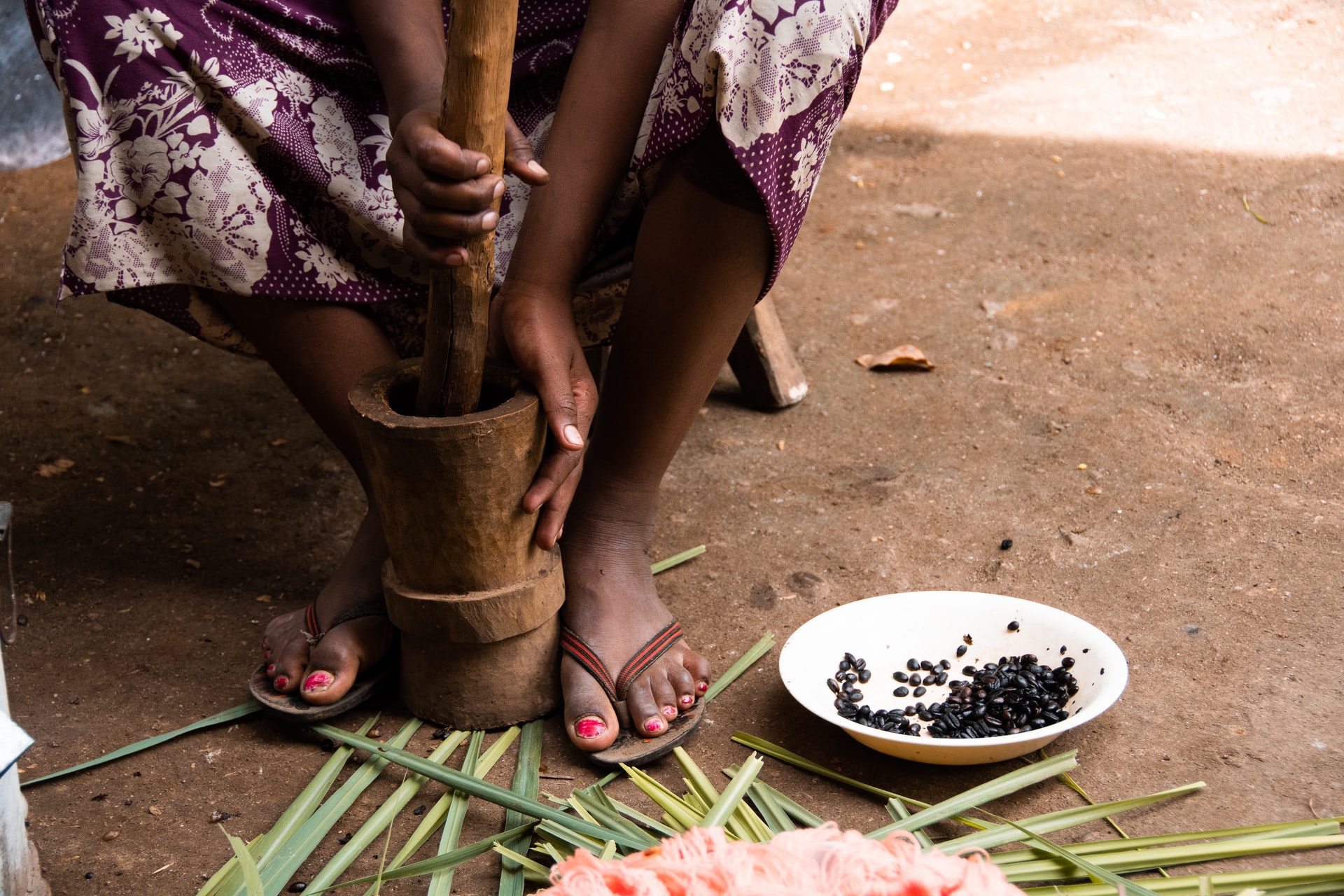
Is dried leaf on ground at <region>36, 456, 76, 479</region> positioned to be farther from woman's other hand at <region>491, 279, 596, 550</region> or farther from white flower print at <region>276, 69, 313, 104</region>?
woman's other hand at <region>491, 279, 596, 550</region>

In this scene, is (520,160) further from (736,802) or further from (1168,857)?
(1168,857)

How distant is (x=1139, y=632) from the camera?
1.77 meters

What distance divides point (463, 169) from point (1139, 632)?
1267 millimetres

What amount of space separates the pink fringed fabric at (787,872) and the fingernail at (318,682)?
64 centimetres

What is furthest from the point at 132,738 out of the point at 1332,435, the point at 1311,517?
the point at 1332,435

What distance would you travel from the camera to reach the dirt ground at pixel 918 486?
1.54 meters

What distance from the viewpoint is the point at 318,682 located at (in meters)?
1.63

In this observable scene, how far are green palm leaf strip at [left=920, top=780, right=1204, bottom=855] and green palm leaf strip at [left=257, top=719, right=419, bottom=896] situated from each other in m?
0.76

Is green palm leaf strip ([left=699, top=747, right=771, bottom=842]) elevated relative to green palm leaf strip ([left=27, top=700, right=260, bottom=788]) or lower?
elevated

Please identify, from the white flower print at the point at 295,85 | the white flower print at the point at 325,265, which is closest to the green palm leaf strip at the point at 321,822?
the white flower print at the point at 325,265

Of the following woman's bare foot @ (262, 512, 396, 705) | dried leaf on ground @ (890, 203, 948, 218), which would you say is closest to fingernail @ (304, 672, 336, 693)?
woman's bare foot @ (262, 512, 396, 705)

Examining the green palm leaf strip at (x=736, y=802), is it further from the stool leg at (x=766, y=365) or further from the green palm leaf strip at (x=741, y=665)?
the stool leg at (x=766, y=365)

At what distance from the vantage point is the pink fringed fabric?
3.42 feet

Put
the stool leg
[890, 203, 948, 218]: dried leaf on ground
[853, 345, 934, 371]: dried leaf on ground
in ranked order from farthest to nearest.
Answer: [890, 203, 948, 218]: dried leaf on ground, [853, 345, 934, 371]: dried leaf on ground, the stool leg
